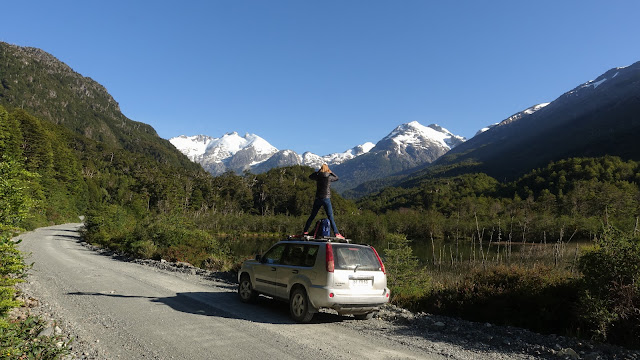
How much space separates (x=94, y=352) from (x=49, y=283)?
27.4 ft

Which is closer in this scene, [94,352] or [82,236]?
[94,352]

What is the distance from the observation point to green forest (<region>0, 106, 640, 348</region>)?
6.27m

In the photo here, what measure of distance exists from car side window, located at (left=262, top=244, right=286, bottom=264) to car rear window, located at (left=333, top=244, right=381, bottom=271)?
1.83 m

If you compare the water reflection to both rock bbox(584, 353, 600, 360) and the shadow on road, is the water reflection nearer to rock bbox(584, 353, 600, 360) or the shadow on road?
rock bbox(584, 353, 600, 360)

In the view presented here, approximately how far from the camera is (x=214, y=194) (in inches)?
5197

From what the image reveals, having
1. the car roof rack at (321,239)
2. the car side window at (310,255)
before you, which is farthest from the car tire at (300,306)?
the car roof rack at (321,239)

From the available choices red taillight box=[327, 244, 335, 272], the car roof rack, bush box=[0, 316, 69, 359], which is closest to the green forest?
bush box=[0, 316, 69, 359]

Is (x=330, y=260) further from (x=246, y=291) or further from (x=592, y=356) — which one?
(x=592, y=356)

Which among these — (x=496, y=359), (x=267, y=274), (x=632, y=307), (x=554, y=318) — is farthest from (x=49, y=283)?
(x=632, y=307)

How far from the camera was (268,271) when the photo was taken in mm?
8867

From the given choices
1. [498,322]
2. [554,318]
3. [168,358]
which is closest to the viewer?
[168,358]

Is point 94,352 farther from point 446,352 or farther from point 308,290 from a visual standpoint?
point 446,352

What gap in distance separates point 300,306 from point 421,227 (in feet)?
283

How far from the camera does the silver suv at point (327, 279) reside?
7266 mm
